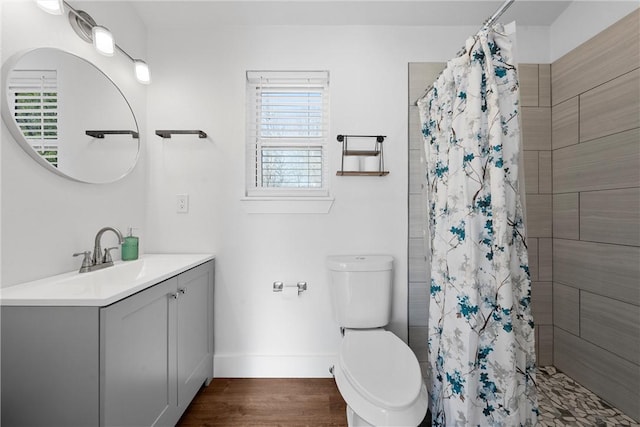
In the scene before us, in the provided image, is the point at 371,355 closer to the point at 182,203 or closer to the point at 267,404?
the point at 267,404

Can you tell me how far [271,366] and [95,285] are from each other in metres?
1.20

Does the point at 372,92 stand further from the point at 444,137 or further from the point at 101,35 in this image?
the point at 101,35

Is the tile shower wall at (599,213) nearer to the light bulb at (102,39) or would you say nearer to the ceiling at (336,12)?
the ceiling at (336,12)

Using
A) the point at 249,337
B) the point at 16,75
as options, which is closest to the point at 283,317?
the point at 249,337

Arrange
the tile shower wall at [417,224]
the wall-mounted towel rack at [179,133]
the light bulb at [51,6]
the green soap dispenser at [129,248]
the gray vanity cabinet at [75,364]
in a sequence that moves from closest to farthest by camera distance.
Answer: the gray vanity cabinet at [75,364] < the light bulb at [51,6] < the green soap dispenser at [129,248] < the wall-mounted towel rack at [179,133] < the tile shower wall at [417,224]

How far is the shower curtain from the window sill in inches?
34.0

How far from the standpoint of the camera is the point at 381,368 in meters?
1.25

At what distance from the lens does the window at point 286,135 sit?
196 cm

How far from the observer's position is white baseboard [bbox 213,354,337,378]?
187 centimetres

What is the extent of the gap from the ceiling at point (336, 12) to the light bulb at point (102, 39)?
515 millimetres

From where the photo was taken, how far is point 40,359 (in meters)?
0.88

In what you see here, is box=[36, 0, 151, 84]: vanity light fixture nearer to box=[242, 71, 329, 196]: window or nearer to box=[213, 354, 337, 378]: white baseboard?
box=[242, 71, 329, 196]: window

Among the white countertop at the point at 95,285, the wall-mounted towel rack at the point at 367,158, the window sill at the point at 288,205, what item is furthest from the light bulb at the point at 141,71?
the wall-mounted towel rack at the point at 367,158

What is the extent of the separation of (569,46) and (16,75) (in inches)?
114
